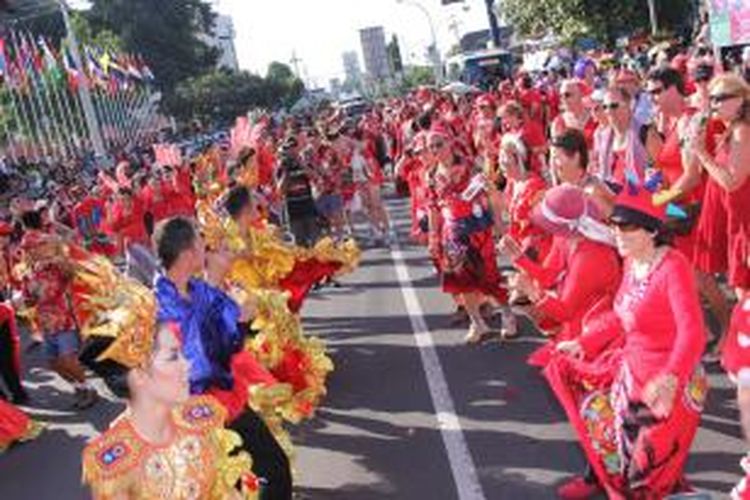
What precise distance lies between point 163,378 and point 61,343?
6296 millimetres

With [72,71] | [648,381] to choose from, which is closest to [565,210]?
[648,381]

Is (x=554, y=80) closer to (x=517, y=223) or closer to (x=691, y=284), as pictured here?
(x=517, y=223)

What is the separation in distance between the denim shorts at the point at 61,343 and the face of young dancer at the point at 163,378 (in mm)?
6200

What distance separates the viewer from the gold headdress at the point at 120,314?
355 cm

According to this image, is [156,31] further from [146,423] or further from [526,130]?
[146,423]

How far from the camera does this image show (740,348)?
168 inches

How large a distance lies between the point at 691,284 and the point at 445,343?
16.2 feet

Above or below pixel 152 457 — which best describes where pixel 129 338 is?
above

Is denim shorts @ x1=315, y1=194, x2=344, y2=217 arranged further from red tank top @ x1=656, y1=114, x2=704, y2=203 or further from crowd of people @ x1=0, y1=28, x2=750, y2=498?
red tank top @ x1=656, y1=114, x2=704, y2=203

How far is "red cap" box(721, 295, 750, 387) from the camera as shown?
420cm

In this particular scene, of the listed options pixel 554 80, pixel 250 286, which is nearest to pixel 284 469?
pixel 250 286

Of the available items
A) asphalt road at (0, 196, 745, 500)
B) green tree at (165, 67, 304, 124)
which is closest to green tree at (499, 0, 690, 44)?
asphalt road at (0, 196, 745, 500)

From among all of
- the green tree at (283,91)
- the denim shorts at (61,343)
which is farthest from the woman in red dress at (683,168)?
the green tree at (283,91)

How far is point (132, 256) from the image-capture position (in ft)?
38.3
